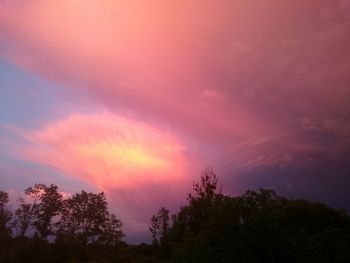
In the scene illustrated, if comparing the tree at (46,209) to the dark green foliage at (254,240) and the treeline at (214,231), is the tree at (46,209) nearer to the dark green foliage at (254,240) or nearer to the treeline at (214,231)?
the treeline at (214,231)

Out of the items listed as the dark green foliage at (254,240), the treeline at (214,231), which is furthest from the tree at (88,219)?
the dark green foliage at (254,240)

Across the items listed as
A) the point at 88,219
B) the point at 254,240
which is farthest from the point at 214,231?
the point at 88,219

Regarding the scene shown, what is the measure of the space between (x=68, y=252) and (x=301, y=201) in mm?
41700

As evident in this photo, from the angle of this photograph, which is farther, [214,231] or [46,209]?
[46,209]

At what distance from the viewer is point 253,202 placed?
38.9 metres

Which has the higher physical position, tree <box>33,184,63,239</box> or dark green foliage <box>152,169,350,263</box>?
tree <box>33,184,63,239</box>

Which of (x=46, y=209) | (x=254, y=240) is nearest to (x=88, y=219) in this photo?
(x=46, y=209)

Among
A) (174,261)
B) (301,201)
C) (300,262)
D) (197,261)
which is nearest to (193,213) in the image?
(301,201)

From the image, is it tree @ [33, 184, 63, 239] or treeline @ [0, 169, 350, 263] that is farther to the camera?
tree @ [33, 184, 63, 239]

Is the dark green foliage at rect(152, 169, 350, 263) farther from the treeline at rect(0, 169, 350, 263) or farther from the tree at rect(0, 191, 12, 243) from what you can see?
the tree at rect(0, 191, 12, 243)

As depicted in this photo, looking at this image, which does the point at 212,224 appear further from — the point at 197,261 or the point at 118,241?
the point at 118,241

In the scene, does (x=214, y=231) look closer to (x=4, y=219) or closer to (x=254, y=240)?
(x=254, y=240)

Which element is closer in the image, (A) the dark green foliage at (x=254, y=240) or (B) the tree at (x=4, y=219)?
(A) the dark green foliage at (x=254, y=240)

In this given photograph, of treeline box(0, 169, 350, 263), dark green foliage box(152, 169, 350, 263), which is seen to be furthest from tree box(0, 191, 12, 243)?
dark green foliage box(152, 169, 350, 263)
